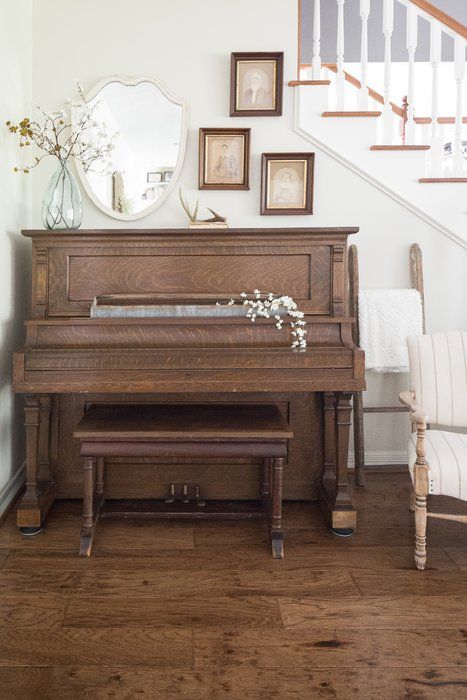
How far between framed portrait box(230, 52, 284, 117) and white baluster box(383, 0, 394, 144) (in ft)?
1.90

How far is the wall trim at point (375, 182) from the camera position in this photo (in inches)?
127

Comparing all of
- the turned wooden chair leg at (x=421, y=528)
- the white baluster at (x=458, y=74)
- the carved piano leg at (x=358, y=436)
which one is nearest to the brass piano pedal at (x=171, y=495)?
the carved piano leg at (x=358, y=436)

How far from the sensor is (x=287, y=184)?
3.23 metres

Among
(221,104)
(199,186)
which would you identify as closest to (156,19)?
(221,104)

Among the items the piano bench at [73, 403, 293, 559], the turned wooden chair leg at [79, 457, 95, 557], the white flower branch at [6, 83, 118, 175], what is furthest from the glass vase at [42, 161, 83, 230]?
the turned wooden chair leg at [79, 457, 95, 557]

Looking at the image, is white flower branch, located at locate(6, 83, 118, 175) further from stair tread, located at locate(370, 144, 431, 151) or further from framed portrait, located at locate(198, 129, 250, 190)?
stair tread, located at locate(370, 144, 431, 151)

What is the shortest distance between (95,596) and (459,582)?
1.35 meters

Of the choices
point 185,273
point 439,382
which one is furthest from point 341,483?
point 185,273

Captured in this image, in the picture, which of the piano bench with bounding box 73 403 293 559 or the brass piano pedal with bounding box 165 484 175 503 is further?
the brass piano pedal with bounding box 165 484 175 503

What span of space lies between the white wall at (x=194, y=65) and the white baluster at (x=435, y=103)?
0.31 metres

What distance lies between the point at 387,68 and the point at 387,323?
1.39 m

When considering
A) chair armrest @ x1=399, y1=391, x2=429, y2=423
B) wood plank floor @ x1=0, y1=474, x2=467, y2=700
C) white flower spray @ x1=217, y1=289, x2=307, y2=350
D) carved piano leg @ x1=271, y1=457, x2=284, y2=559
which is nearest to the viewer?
wood plank floor @ x1=0, y1=474, x2=467, y2=700

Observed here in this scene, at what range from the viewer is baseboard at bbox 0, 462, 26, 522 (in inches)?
109

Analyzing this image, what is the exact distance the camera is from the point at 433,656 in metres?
1.78
